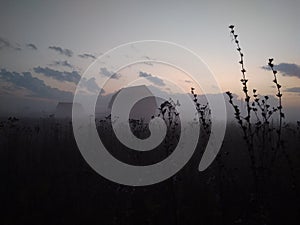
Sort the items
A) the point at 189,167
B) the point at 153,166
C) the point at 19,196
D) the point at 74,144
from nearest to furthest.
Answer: the point at 19,196
the point at 153,166
the point at 189,167
the point at 74,144

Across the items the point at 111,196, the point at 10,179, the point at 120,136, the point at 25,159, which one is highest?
the point at 120,136

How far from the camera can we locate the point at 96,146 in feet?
32.9

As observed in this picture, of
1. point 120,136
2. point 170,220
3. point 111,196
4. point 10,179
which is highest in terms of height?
point 120,136

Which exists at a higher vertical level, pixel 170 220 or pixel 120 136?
pixel 120 136

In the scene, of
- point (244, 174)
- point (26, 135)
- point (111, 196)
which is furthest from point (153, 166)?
point (26, 135)

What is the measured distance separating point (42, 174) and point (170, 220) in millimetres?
4414

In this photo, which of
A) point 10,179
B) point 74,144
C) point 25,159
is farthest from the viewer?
point 74,144

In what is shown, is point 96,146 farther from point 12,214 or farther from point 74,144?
point 12,214

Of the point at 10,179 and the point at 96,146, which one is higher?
the point at 96,146

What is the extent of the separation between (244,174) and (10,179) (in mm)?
6572

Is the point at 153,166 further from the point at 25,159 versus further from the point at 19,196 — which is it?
the point at 25,159

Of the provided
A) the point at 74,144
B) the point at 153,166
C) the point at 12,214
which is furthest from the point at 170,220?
the point at 74,144

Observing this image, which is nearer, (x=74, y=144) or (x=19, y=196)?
(x=19, y=196)

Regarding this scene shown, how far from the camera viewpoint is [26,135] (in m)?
12.5
